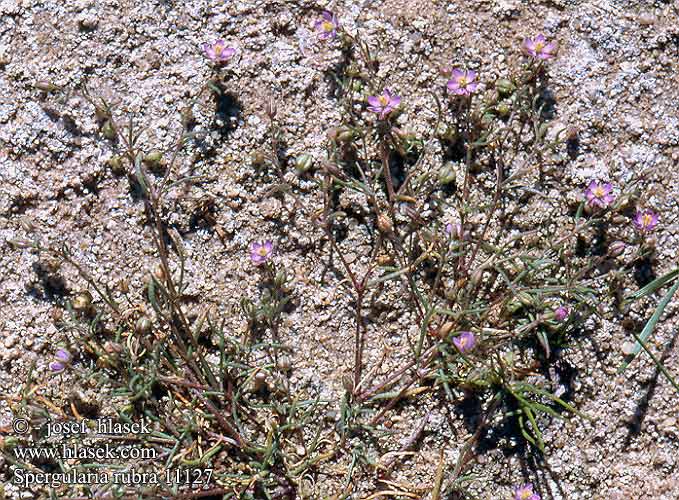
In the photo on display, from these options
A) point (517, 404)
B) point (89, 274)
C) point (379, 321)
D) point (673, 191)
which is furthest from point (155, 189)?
point (673, 191)

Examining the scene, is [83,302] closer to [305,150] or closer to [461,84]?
[305,150]

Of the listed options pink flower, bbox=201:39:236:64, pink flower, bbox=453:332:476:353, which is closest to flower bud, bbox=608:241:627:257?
pink flower, bbox=453:332:476:353

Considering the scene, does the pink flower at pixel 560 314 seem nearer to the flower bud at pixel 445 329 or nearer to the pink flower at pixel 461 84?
the flower bud at pixel 445 329

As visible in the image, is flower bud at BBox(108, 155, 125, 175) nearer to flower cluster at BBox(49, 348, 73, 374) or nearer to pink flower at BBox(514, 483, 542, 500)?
flower cluster at BBox(49, 348, 73, 374)

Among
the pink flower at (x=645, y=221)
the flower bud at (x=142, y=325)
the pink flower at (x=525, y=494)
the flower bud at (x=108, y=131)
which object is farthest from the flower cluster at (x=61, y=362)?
the pink flower at (x=645, y=221)

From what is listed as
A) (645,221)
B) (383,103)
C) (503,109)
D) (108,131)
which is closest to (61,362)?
(108,131)
